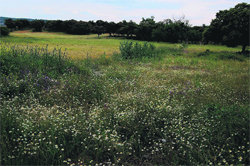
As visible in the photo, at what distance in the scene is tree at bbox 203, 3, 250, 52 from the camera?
23.6m

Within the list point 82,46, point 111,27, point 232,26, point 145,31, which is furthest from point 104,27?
point 232,26

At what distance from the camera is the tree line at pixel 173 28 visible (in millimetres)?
23984

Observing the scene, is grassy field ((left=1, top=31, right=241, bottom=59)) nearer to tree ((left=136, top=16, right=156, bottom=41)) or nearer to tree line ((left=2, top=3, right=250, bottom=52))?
tree line ((left=2, top=3, right=250, bottom=52))

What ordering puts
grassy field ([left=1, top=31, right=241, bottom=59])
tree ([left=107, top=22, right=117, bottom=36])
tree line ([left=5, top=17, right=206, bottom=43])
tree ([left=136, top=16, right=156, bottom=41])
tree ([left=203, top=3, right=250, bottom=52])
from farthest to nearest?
1. tree ([left=107, top=22, right=117, bottom=36])
2. tree ([left=136, top=16, right=156, bottom=41])
3. tree line ([left=5, top=17, right=206, bottom=43])
4. grassy field ([left=1, top=31, right=241, bottom=59])
5. tree ([left=203, top=3, right=250, bottom=52])

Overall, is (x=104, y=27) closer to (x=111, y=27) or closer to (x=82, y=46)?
(x=111, y=27)

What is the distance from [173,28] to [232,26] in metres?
27.1

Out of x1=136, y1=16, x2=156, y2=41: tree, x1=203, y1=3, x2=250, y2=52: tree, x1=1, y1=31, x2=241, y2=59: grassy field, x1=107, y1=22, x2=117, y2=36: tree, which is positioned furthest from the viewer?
x1=107, y1=22, x2=117, y2=36: tree

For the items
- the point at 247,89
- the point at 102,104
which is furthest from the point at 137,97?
the point at 247,89

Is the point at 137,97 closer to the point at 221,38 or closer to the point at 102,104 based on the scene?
the point at 102,104

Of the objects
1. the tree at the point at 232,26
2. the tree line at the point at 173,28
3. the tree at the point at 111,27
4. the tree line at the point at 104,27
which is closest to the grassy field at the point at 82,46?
the tree line at the point at 173,28

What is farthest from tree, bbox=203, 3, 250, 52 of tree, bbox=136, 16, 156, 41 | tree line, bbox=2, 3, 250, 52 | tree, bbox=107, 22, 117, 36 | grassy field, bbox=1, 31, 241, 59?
tree, bbox=107, 22, 117, 36

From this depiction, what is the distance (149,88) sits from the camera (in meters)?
8.69

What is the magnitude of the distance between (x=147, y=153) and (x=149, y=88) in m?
4.40

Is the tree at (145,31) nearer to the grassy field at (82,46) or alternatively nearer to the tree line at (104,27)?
the tree line at (104,27)
